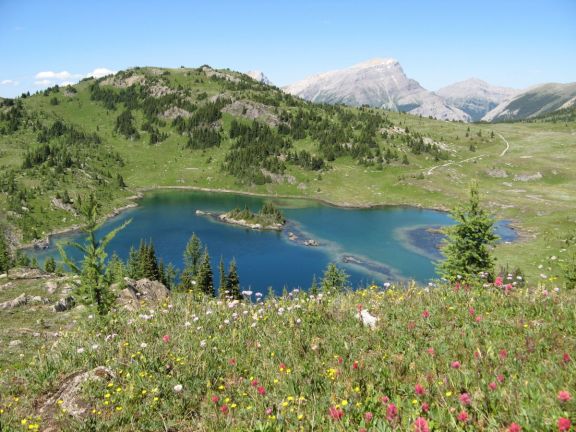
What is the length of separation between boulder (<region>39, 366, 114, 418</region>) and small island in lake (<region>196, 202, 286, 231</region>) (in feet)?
391

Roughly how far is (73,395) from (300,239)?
110300 mm

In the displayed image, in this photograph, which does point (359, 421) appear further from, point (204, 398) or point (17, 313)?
point (17, 313)

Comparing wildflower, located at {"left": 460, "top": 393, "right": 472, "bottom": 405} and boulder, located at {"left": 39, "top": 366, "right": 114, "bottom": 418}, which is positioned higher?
wildflower, located at {"left": 460, "top": 393, "right": 472, "bottom": 405}

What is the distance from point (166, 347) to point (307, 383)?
439 cm

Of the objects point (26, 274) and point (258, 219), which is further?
point (258, 219)

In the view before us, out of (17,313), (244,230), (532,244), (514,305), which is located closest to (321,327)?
(514,305)

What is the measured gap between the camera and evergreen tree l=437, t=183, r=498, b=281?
129 feet

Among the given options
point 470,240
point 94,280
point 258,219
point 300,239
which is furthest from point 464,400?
point 258,219

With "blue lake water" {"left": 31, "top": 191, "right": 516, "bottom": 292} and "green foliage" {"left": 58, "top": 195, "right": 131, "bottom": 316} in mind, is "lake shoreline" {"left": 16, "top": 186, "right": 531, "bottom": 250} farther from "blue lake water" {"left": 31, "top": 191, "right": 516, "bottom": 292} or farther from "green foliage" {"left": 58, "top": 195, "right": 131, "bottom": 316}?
"green foliage" {"left": 58, "top": 195, "right": 131, "bottom": 316}

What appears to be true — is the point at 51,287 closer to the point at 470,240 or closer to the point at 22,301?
the point at 22,301

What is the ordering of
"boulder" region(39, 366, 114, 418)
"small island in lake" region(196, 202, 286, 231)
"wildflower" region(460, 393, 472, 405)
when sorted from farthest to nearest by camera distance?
"small island in lake" region(196, 202, 286, 231)
"boulder" region(39, 366, 114, 418)
"wildflower" region(460, 393, 472, 405)

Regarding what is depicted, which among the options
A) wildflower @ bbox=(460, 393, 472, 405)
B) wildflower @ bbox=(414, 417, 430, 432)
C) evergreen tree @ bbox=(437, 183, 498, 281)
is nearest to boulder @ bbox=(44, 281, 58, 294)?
evergreen tree @ bbox=(437, 183, 498, 281)

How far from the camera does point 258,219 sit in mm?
133000

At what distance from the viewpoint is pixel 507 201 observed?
14450 centimetres
